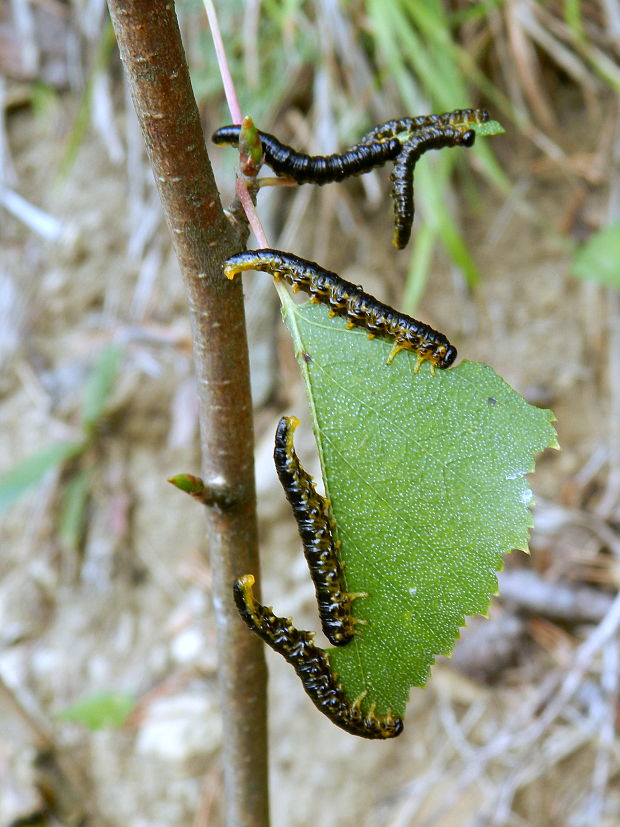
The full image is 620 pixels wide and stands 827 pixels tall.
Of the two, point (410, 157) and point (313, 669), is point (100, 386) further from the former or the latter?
point (313, 669)

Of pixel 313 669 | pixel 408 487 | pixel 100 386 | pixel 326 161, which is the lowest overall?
pixel 313 669

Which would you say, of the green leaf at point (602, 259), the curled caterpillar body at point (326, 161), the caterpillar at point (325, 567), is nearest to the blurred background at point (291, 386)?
the green leaf at point (602, 259)

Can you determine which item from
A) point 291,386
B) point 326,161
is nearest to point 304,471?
point 326,161

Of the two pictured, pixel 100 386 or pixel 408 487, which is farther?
pixel 100 386

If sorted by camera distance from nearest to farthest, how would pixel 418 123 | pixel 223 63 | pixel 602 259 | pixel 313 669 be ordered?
pixel 223 63
pixel 313 669
pixel 418 123
pixel 602 259

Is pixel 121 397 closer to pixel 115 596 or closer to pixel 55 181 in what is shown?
pixel 115 596

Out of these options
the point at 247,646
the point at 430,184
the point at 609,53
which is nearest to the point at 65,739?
the point at 247,646
